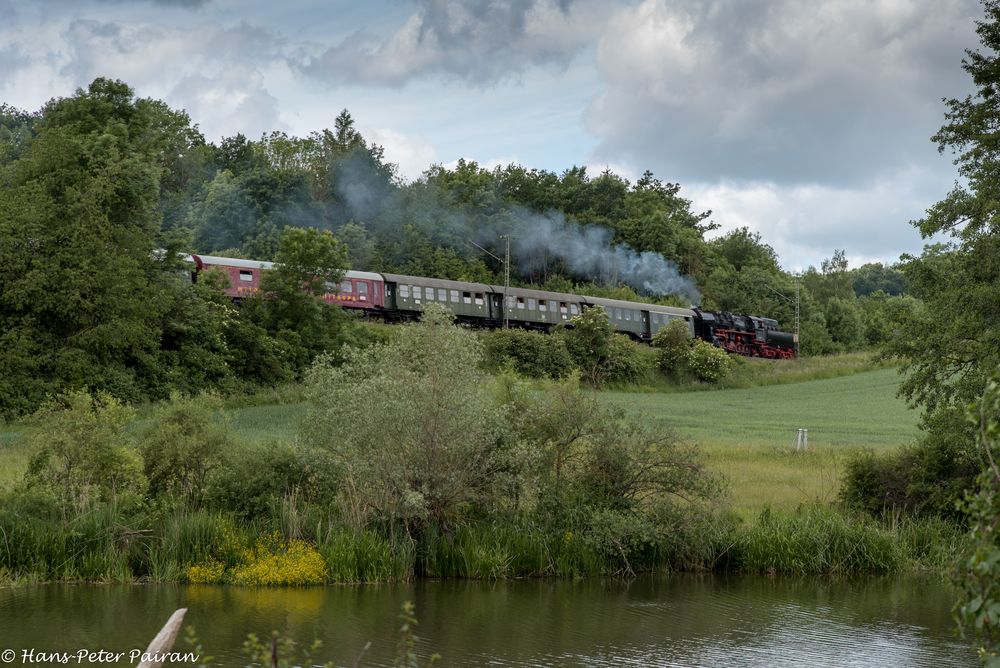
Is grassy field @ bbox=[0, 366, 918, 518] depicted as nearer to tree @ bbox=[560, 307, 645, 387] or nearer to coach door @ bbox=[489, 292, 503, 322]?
tree @ bbox=[560, 307, 645, 387]

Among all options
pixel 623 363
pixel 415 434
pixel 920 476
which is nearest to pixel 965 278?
pixel 920 476

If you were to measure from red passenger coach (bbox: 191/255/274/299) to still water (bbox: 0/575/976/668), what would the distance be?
36.7m

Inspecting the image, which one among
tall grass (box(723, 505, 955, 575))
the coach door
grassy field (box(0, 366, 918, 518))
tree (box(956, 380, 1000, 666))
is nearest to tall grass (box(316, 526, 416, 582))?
grassy field (box(0, 366, 918, 518))

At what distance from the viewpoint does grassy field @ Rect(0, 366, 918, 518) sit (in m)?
28.2

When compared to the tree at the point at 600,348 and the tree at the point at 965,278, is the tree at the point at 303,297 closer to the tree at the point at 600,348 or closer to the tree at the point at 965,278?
the tree at the point at 600,348

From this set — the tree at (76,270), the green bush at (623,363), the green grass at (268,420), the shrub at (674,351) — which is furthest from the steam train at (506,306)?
the green grass at (268,420)

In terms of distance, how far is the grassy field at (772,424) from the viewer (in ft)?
92.5

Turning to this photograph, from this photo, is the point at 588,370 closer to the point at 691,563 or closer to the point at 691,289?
the point at 691,289

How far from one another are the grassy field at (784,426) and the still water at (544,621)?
15.8ft

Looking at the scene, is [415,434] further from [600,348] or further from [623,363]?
[623,363]

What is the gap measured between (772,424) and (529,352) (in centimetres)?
1442

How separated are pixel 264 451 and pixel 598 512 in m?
6.53

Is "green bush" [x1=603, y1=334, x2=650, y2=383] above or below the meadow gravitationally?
above

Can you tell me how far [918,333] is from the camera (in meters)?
26.2
